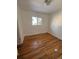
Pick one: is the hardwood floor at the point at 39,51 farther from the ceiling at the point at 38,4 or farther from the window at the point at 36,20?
the window at the point at 36,20

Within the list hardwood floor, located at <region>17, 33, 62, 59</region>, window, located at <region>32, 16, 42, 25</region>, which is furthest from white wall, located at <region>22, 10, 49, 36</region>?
hardwood floor, located at <region>17, 33, 62, 59</region>

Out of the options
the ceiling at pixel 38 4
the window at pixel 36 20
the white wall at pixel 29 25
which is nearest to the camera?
the ceiling at pixel 38 4

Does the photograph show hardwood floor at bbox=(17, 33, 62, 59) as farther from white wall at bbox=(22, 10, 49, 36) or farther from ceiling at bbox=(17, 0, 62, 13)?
white wall at bbox=(22, 10, 49, 36)

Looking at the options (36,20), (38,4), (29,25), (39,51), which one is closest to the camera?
(39,51)

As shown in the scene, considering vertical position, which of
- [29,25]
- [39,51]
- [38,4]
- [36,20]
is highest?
[38,4]

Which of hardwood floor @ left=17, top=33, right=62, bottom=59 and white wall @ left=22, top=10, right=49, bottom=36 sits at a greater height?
white wall @ left=22, top=10, right=49, bottom=36

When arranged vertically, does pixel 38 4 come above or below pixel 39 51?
above

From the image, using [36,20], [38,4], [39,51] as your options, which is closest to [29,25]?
[36,20]

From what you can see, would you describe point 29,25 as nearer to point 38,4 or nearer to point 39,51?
point 38,4

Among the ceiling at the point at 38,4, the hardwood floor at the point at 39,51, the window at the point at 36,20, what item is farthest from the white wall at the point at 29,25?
the hardwood floor at the point at 39,51
